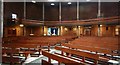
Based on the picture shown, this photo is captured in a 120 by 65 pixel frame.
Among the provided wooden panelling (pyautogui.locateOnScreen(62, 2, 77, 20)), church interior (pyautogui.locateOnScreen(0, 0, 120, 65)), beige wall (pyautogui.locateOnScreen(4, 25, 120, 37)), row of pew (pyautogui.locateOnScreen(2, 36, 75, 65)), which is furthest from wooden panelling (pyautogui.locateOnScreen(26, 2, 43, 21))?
row of pew (pyautogui.locateOnScreen(2, 36, 75, 65))

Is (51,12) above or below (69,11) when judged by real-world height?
below

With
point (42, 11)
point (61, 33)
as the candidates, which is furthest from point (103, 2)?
point (42, 11)

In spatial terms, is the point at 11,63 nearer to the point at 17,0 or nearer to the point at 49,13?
the point at 17,0

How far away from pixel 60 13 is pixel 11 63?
20.3 meters

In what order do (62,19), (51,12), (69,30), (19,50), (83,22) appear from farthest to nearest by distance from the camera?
(51,12) < (62,19) < (69,30) < (83,22) < (19,50)

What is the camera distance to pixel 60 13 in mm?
24859

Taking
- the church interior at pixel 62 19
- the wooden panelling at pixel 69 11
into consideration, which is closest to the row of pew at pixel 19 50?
the church interior at pixel 62 19

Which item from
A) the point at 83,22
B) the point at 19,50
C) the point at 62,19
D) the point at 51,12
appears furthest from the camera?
the point at 51,12

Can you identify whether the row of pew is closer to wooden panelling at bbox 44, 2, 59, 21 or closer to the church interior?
the church interior

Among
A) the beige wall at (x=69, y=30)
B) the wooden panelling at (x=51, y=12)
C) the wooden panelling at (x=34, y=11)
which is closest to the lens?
the beige wall at (x=69, y=30)

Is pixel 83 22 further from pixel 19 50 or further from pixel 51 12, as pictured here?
pixel 19 50

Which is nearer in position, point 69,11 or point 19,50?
point 19,50

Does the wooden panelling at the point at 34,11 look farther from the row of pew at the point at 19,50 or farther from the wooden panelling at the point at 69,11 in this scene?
the row of pew at the point at 19,50

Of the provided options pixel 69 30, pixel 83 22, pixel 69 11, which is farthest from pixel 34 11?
pixel 83 22
